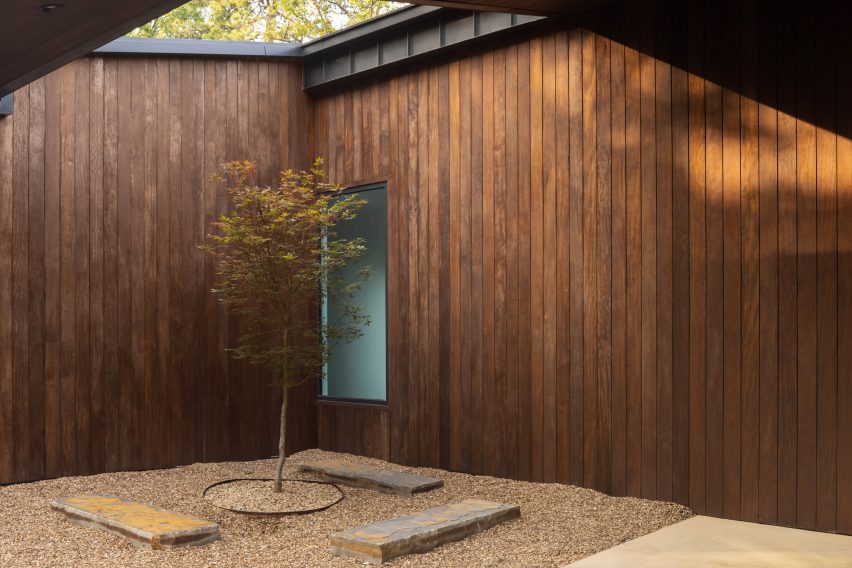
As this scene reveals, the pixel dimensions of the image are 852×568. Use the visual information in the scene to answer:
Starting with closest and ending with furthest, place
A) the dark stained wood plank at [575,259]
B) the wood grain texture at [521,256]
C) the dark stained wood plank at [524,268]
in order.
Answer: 1. the wood grain texture at [521,256]
2. the dark stained wood plank at [575,259]
3. the dark stained wood plank at [524,268]

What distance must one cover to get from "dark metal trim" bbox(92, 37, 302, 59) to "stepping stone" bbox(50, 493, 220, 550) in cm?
349

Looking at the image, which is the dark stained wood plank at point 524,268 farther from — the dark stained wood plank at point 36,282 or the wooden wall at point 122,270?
the dark stained wood plank at point 36,282

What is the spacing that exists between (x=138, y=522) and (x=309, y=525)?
997 millimetres

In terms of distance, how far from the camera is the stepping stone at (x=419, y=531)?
4.31 m

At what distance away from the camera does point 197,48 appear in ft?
22.6

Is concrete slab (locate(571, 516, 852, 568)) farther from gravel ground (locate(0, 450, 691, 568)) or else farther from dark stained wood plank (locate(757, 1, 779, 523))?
dark stained wood plank (locate(757, 1, 779, 523))

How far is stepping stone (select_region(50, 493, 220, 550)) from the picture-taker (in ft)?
14.8

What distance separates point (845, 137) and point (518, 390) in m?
2.76

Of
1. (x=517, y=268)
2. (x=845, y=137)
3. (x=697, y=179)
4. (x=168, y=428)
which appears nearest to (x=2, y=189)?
(x=168, y=428)

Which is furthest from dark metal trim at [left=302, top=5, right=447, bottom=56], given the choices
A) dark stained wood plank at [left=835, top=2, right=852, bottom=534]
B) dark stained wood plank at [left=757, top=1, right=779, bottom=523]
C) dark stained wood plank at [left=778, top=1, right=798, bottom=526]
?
dark stained wood plank at [left=835, top=2, right=852, bottom=534]

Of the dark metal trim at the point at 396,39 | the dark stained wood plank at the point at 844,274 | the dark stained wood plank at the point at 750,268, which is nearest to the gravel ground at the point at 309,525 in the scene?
the dark stained wood plank at the point at 750,268

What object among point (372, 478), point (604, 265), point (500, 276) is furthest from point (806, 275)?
point (372, 478)

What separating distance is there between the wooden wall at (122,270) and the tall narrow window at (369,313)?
29.6 inches

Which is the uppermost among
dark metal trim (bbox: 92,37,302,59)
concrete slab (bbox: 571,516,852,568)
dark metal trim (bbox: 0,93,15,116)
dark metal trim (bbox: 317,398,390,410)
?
dark metal trim (bbox: 92,37,302,59)
